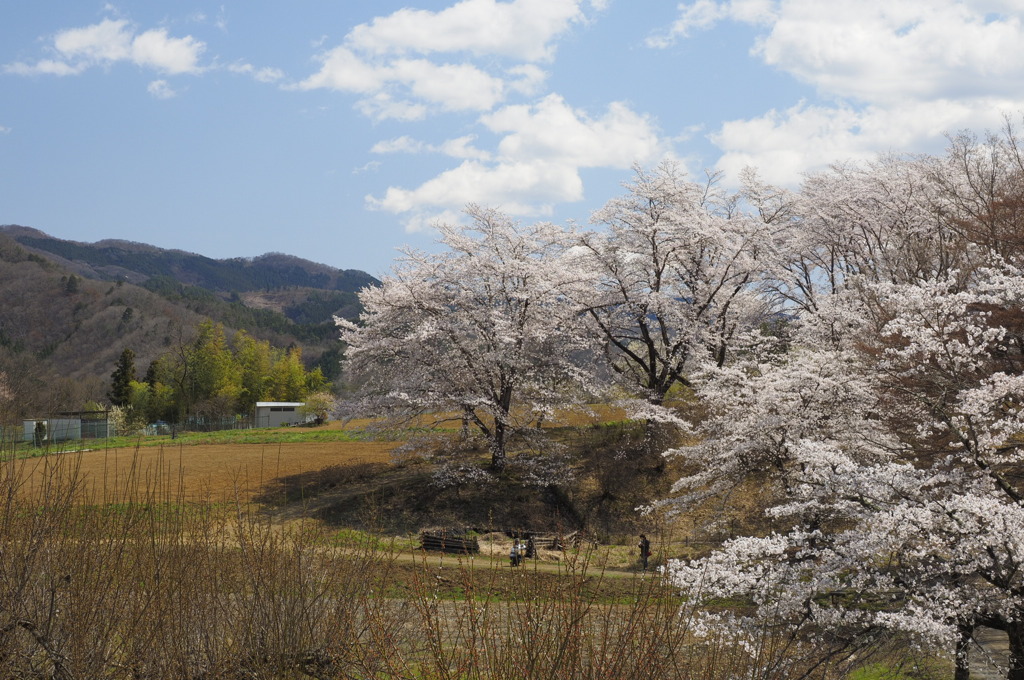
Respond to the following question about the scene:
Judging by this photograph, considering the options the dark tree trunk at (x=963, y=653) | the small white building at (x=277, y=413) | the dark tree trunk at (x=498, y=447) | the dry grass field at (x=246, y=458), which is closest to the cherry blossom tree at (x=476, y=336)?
the dark tree trunk at (x=498, y=447)

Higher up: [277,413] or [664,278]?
[664,278]

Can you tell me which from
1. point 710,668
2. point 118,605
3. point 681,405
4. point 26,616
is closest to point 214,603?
point 118,605

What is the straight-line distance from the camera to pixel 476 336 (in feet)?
89.7

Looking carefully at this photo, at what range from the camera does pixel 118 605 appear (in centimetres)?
569

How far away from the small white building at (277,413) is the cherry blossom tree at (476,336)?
40497 mm

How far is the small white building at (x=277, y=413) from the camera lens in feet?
218

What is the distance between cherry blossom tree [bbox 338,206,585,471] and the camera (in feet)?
83.8

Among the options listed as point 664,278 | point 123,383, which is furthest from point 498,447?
point 123,383

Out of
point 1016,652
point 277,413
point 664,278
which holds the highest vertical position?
point 664,278

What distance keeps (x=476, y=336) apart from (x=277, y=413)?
4576cm

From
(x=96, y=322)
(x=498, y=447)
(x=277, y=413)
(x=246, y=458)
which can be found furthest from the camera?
(x=96, y=322)

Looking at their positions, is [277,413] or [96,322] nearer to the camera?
[277,413]

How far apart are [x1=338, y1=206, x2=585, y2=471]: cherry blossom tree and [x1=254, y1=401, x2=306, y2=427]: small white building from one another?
40.5 m

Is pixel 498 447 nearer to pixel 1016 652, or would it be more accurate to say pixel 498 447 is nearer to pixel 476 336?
pixel 476 336
